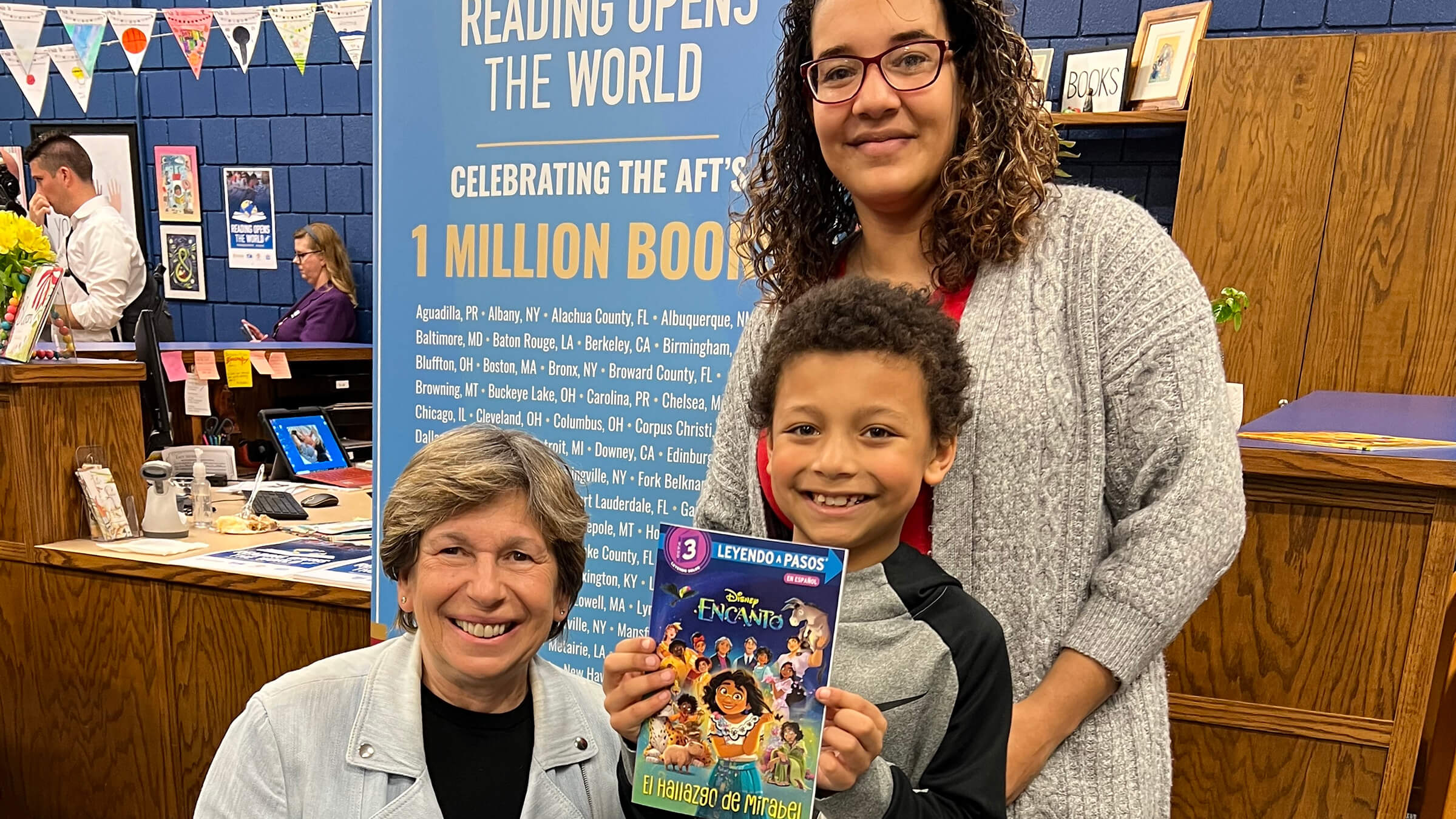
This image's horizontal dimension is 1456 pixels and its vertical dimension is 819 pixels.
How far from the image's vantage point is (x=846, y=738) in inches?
32.3

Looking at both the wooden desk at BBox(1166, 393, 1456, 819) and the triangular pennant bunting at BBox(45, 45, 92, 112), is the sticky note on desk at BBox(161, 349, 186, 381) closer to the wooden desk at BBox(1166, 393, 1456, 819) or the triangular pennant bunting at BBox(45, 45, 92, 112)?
the wooden desk at BBox(1166, 393, 1456, 819)

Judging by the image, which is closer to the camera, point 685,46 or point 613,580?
point 685,46

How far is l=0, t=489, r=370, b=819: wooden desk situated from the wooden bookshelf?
3.55 m

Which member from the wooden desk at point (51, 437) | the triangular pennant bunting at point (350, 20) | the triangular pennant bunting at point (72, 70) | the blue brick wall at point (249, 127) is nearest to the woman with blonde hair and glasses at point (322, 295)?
the blue brick wall at point (249, 127)

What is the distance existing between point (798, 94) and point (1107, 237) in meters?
0.45

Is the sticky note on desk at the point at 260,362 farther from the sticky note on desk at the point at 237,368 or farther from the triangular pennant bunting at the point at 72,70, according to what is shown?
the triangular pennant bunting at the point at 72,70

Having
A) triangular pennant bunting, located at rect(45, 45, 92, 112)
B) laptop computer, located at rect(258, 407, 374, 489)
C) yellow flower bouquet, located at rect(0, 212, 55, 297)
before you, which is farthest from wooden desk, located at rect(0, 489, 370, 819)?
triangular pennant bunting, located at rect(45, 45, 92, 112)

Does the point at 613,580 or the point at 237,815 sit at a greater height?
the point at 613,580

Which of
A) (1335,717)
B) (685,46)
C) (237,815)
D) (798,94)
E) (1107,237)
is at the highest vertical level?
(685,46)

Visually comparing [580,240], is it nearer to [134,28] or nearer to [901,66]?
[901,66]

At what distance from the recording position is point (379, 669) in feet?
4.42

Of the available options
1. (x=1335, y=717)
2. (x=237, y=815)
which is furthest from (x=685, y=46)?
(x=1335, y=717)

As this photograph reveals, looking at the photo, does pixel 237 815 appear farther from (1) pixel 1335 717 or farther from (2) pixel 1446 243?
(2) pixel 1446 243

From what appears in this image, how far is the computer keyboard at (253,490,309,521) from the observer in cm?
294
